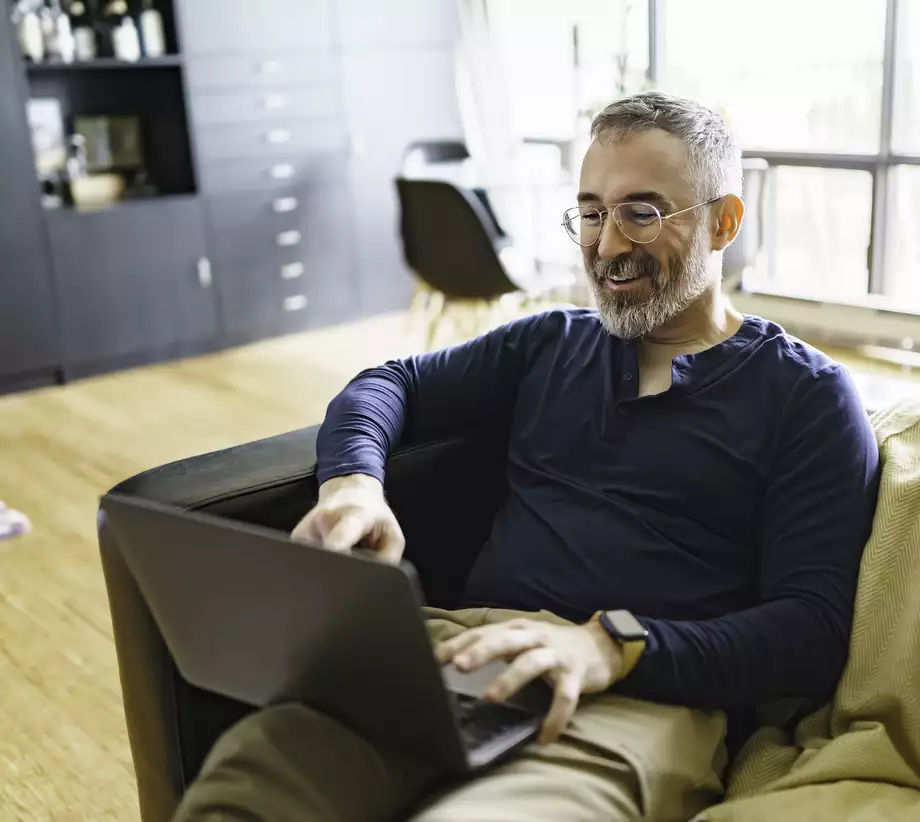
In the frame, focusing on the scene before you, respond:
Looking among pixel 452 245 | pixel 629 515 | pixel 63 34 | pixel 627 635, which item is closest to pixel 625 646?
pixel 627 635

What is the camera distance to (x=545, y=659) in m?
1.15

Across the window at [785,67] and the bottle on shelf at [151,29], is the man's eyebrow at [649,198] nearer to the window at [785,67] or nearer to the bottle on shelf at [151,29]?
the window at [785,67]

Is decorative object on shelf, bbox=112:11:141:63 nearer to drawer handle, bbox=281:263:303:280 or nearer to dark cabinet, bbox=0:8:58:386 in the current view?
dark cabinet, bbox=0:8:58:386

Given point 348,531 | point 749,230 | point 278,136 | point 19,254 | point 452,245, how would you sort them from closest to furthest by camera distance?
point 348,531 < point 452,245 < point 19,254 < point 749,230 < point 278,136

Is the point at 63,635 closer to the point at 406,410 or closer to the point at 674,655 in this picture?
the point at 406,410

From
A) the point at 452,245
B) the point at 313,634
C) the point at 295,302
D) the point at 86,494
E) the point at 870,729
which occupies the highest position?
the point at 313,634

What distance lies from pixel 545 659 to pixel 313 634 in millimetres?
256

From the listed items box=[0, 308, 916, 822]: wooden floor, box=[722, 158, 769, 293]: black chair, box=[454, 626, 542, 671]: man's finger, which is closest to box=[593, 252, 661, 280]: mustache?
box=[454, 626, 542, 671]: man's finger

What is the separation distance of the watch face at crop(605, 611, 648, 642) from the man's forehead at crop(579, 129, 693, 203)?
23.0 inches

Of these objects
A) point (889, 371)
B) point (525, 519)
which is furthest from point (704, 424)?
point (889, 371)

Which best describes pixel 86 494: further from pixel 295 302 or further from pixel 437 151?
pixel 437 151

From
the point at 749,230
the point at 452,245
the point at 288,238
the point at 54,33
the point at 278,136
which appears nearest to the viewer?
the point at 452,245

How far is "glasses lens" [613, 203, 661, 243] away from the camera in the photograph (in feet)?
4.97

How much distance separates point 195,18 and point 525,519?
3792 mm
